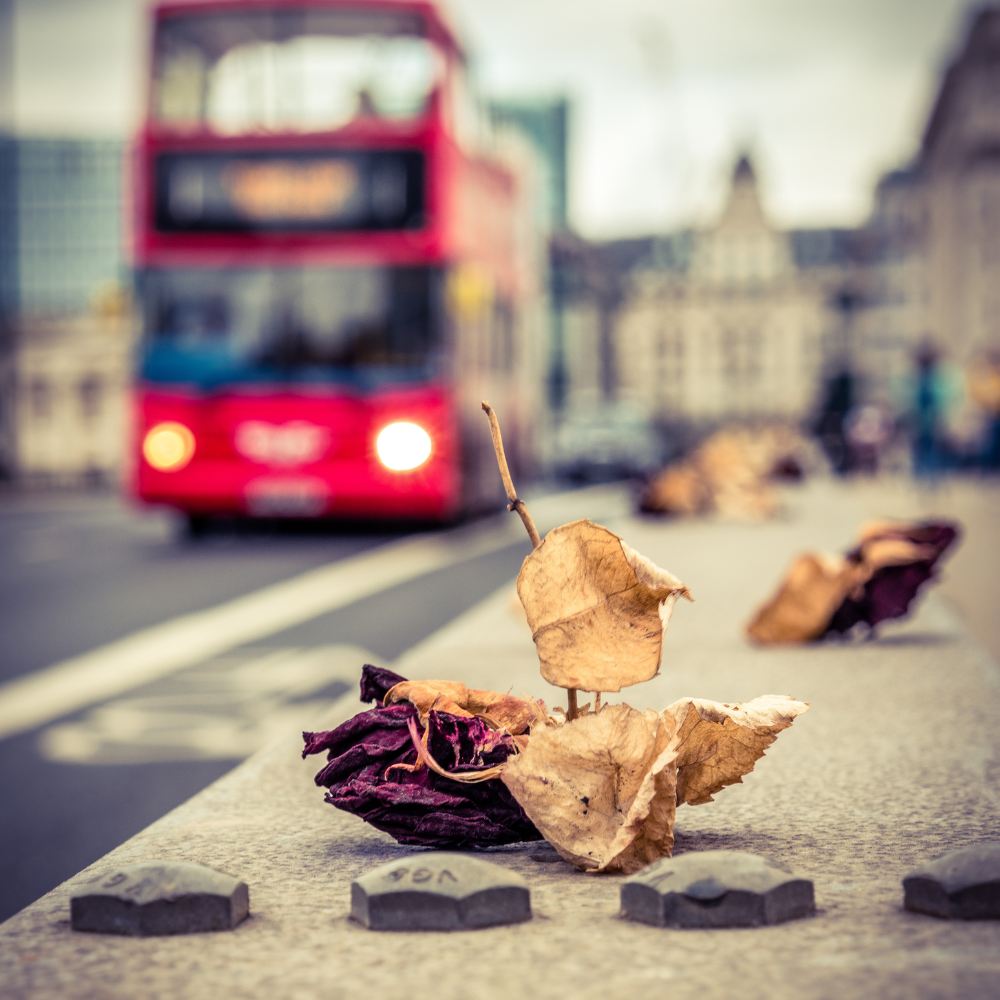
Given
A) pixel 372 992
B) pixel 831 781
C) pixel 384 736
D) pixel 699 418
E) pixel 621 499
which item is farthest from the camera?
pixel 699 418

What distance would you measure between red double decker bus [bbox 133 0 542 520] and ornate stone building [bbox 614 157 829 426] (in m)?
92.3

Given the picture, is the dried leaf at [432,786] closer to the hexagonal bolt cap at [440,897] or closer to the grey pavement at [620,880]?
the grey pavement at [620,880]

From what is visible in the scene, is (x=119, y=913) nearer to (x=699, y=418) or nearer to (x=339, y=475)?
(x=339, y=475)

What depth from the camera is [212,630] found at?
28.5 feet

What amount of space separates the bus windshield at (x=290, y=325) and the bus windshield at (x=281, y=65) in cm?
125

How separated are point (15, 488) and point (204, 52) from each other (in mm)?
24795

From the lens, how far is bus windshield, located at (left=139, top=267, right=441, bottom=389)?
43.1 feet

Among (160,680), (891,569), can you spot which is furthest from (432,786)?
(160,680)

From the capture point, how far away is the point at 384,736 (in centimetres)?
283

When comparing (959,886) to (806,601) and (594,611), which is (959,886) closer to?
(594,611)

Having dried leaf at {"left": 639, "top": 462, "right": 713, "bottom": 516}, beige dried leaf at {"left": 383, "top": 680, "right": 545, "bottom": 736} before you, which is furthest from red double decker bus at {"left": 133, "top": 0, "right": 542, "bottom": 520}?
beige dried leaf at {"left": 383, "top": 680, "right": 545, "bottom": 736}

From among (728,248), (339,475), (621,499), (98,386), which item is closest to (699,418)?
(728,248)

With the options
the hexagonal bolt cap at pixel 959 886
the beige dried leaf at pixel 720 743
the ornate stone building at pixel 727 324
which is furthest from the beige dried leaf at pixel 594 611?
A: the ornate stone building at pixel 727 324

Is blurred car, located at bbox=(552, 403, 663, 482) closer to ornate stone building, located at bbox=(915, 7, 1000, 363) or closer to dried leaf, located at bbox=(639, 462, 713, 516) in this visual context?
ornate stone building, located at bbox=(915, 7, 1000, 363)
